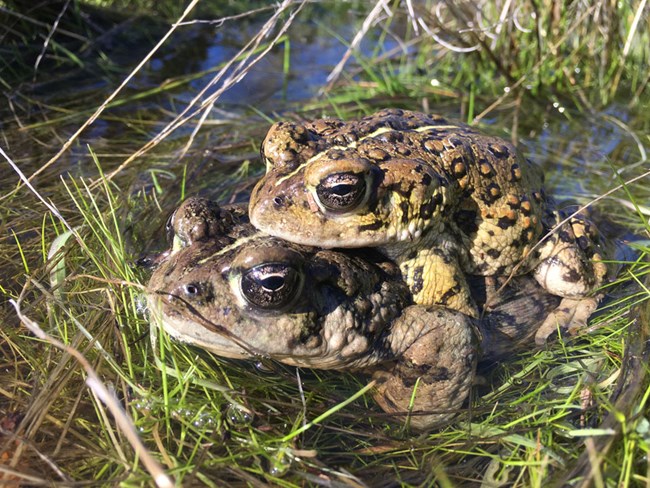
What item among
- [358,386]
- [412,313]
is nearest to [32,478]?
[358,386]

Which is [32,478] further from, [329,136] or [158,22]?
[158,22]

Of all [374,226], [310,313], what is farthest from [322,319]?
[374,226]

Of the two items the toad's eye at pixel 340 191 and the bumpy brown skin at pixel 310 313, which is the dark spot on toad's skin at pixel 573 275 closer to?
the bumpy brown skin at pixel 310 313

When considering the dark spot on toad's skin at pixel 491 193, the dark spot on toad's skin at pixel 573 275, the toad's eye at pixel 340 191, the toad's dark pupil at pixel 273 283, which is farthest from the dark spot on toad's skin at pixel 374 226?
the dark spot on toad's skin at pixel 573 275

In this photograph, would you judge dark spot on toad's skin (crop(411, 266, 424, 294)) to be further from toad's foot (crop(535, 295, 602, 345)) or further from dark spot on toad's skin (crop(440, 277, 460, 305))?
toad's foot (crop(535, 295, 602, 345))

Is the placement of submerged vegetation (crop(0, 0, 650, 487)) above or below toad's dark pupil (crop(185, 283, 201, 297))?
below

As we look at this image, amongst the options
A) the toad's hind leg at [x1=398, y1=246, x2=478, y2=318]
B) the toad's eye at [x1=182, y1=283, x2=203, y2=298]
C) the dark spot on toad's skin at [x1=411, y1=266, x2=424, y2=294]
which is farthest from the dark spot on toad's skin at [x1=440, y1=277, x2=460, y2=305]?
the toad's eye at [x1=182, y1=283, x2=203, y2=298]
